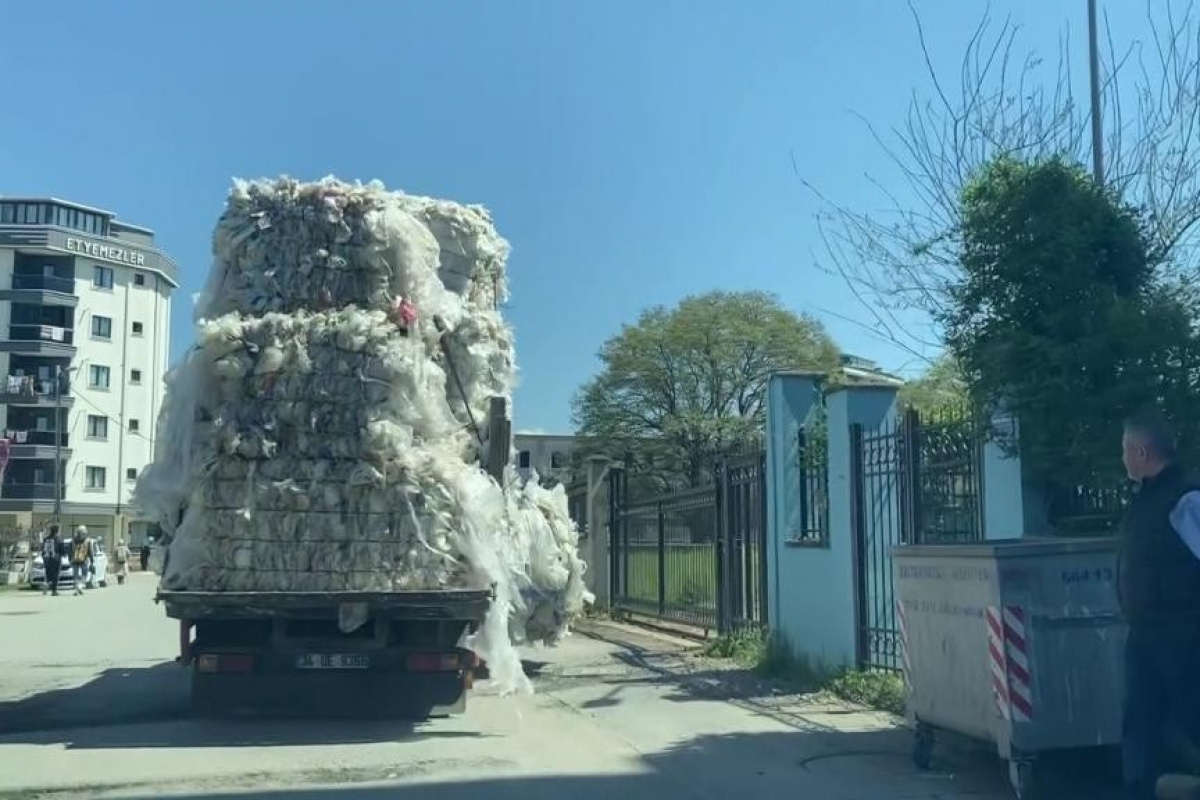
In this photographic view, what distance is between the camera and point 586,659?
15.5m

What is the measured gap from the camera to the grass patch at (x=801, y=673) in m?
10.7

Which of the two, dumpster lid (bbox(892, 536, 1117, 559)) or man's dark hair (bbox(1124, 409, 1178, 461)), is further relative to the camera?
dumpster lid (bbox(892, 536, 1117, 559))

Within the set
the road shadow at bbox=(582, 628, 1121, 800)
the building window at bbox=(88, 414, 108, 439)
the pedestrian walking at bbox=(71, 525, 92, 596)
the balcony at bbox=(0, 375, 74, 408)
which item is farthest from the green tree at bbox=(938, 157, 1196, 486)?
the building window at bbox=(88, 414, 108, 439)

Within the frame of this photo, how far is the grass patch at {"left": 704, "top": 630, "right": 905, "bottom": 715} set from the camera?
1069 cm

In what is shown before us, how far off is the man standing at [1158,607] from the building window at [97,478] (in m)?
73.6

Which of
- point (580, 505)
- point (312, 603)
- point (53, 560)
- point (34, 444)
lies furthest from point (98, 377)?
point (312, 603)

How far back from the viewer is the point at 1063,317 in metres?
8.36

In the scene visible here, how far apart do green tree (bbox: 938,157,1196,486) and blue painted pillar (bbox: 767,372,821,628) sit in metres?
4.14

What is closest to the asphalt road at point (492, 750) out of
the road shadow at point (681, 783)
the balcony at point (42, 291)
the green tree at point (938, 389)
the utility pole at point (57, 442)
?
the road shadow at point (681, 783)

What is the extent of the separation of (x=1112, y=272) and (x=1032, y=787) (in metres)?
3.58

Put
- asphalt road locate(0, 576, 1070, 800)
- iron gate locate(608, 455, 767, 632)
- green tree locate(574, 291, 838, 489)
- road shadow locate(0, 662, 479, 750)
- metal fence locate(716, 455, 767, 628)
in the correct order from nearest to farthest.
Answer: asphalt road locate(0, 576, 1070, 800)
road shadow locate(0, 662, 479, 750)
metal fence locate(716, 455, 767, 628)
iron gate locate(608, 455, 767, 632)
green tree locate(574, 291, 838, 489)

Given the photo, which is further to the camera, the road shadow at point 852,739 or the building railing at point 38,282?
the building railing at point 38,282

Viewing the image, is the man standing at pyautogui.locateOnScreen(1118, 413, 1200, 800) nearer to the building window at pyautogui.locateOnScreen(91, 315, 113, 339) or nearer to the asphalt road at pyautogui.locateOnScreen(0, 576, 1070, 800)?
the asphalt road at pyautogui.locateOnScreen(0, 576, 1070, 800)

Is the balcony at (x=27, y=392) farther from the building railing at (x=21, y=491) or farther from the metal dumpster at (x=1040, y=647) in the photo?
the metal dumpster at (x=1040, y=647)
